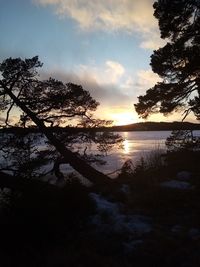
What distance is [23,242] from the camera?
8.40 meters

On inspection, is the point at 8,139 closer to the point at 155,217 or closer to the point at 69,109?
the point at 69,109

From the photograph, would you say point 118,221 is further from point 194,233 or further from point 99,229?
point 194,233

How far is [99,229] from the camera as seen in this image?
950 cm

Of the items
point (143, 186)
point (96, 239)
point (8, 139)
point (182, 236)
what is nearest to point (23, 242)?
point (96, 239)

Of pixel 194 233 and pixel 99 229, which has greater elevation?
pixel 99 229

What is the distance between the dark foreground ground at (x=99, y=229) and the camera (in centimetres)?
775

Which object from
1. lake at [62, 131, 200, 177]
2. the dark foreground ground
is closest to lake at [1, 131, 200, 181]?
lake at [62, 131, 200, 177]

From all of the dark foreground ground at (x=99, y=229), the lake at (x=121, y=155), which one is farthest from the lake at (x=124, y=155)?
the dark foreground ground at (x=99, y=229)

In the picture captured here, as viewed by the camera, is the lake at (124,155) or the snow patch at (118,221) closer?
Answer: the snow patch at (118,221)

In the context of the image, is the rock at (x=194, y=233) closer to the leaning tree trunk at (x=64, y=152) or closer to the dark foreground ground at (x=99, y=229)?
the dark foreground ground at (x=99, y=229)

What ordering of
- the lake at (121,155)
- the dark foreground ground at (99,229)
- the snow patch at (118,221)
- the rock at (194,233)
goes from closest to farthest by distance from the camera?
the dark foreground ground at (99,229) → the rock at (194,233) → the snow patch at (118,221) → the lake at (121,155)

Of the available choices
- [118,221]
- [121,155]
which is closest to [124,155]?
[121,155]

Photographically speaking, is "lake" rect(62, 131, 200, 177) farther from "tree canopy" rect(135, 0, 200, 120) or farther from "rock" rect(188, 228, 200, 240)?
"rock" rect(188, 228, 200, 240)

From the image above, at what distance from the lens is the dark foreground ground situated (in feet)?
25.4
